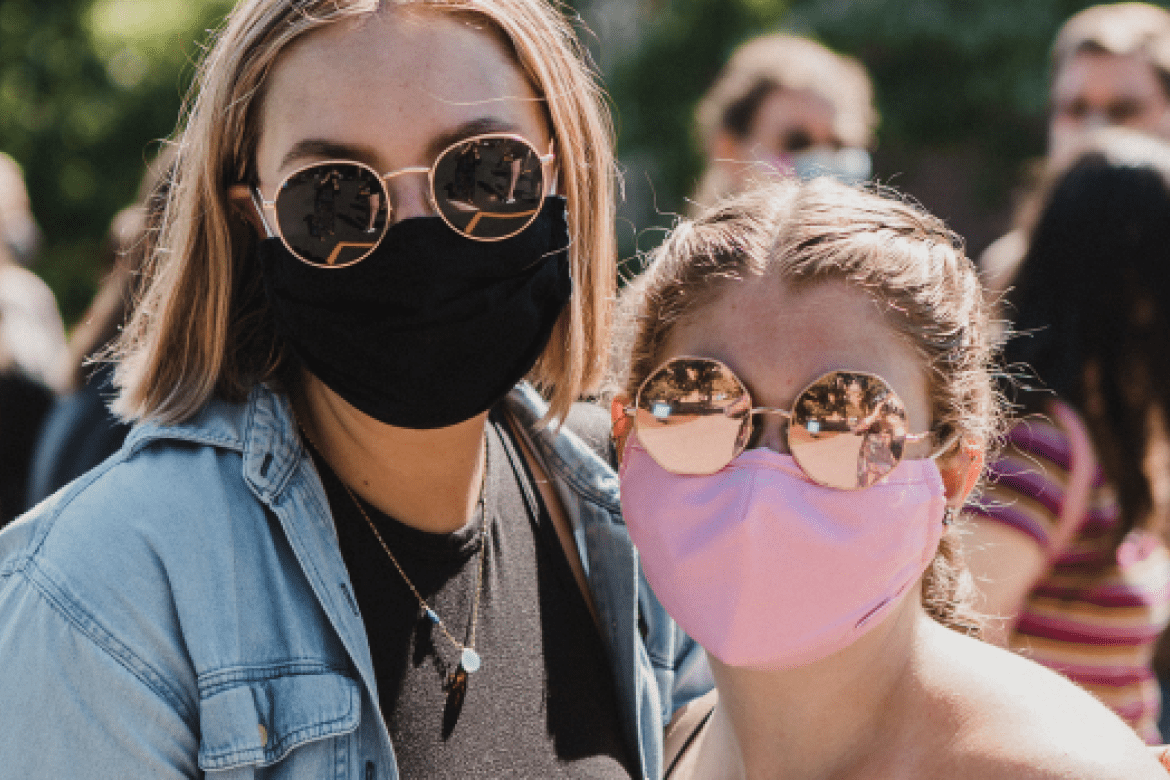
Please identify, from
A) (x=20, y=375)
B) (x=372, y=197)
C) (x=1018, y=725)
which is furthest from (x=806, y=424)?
(x=20, y=375)

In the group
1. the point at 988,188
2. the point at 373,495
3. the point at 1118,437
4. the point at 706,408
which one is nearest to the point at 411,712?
the point at 373,495

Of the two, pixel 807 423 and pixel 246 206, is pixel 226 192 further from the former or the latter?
pixel 807 423

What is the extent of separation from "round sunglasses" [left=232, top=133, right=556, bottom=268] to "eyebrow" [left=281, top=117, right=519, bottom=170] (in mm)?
11

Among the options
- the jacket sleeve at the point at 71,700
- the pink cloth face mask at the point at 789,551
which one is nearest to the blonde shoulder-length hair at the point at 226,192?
the jacket sleeve at the point at 71,700

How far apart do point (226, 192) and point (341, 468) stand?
1.60 feet

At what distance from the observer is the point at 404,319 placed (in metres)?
1.85

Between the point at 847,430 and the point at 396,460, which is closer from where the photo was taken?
the point at 847,430

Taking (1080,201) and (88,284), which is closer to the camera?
(1080,201)

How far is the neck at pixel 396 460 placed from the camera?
194 cm

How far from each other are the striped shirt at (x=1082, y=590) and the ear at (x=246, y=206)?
1649mm

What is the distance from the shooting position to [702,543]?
1757 mm

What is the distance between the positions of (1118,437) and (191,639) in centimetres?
209

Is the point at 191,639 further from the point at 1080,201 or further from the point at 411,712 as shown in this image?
the point at 1080,201

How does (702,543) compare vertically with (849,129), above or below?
below
